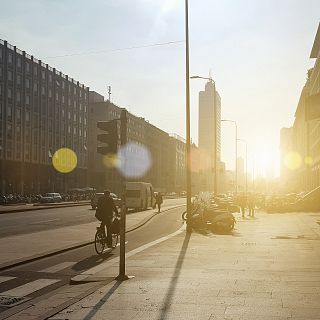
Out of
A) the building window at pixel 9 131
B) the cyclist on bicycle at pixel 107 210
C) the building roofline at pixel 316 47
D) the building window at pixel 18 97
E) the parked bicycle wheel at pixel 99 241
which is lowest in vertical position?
the parked bicycle wheel at pixel 99 241

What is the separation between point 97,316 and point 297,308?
2.79 m

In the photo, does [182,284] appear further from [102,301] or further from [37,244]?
[37,244]

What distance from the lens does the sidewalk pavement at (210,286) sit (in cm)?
702

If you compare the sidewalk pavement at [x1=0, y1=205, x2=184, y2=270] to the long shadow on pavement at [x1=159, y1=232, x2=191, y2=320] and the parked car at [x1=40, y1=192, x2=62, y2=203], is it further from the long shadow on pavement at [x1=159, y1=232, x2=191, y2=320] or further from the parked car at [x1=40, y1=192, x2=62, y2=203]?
the parked car at [x1=40, y1=192, x2=62, y2=203]

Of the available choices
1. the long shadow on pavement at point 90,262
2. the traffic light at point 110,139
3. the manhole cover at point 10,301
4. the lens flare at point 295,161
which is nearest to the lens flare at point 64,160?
the lens flare at point 295,161

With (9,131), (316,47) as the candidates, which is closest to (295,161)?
(316,47)

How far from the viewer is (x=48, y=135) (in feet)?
294

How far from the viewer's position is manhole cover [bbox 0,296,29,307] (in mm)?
8070

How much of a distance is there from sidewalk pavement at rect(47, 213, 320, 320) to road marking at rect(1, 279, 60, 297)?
1.00 metres

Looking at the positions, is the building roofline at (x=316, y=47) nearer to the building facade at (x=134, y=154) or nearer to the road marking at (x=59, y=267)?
the building facade at (x=134, y=154)

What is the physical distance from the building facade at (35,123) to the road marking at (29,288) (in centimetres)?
6494

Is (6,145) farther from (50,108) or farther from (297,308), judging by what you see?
(297,308)

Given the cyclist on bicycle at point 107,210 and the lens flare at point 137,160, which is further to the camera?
the lens flare at point 137,160

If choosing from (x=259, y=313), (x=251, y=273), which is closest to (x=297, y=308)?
(x=259, y=313)
